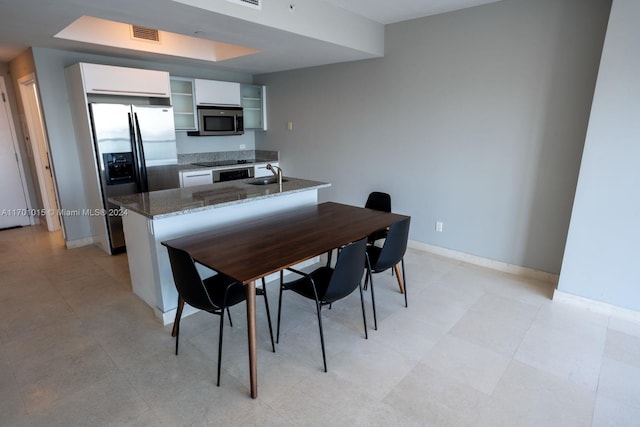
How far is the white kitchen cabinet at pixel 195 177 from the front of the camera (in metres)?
4.62

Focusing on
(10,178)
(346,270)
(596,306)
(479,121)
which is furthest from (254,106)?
(596,306)

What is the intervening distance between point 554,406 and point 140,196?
124 inches

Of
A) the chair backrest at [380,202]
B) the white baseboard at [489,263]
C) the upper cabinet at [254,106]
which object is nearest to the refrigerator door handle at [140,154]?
the upper cabinet at [254,106]

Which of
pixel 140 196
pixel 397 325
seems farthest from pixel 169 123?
pixel 397 325

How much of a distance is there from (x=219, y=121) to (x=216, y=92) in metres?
0.41

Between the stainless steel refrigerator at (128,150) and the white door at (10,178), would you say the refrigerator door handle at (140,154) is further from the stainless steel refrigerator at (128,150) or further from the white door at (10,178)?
the white door at (10,178)

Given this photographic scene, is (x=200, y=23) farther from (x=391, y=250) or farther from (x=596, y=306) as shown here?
(x=596, y=306)

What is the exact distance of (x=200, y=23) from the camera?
2.64 meters

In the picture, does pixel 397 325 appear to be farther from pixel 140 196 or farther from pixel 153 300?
pixel 140 196

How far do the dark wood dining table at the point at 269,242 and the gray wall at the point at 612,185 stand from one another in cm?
149

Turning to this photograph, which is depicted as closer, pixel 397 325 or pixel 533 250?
pixel 397 325

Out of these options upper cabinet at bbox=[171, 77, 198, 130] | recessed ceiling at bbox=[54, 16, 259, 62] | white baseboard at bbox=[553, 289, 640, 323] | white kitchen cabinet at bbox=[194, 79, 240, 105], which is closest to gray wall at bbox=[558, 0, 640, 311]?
white baseboard at bbox=[553, 289, 640, 323]

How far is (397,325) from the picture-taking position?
2.58 meters

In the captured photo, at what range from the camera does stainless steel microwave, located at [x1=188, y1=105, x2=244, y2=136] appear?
4949mm
